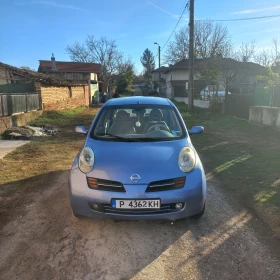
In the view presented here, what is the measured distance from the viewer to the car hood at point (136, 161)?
9.29 feet

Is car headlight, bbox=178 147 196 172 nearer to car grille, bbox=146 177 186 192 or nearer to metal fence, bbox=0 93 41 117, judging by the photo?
car grille, bbox=146 177 186 192

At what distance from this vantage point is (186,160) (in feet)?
10.1

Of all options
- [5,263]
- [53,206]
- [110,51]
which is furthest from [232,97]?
[110,51]

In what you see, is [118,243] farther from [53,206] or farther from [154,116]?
[154,116]

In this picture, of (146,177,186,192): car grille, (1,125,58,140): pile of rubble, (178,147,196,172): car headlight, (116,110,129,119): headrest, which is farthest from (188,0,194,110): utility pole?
(146,177,186,192): car grille

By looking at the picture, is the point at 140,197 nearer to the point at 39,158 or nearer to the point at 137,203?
the point at 137,203

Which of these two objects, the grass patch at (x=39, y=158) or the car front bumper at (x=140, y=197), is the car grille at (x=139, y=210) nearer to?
the car front bumper at (x=140, y=197)

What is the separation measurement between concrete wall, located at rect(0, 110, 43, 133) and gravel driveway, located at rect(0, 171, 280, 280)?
24.2 ft

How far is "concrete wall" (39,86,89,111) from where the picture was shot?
1659 centimetres

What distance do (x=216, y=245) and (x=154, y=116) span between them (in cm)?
223

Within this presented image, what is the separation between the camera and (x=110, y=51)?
147 ft

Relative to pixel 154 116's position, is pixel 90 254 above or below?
below

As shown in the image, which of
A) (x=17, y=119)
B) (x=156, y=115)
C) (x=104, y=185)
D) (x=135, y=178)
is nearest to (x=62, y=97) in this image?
(x=17, y=119)

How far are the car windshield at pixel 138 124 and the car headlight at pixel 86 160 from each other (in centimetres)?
38
